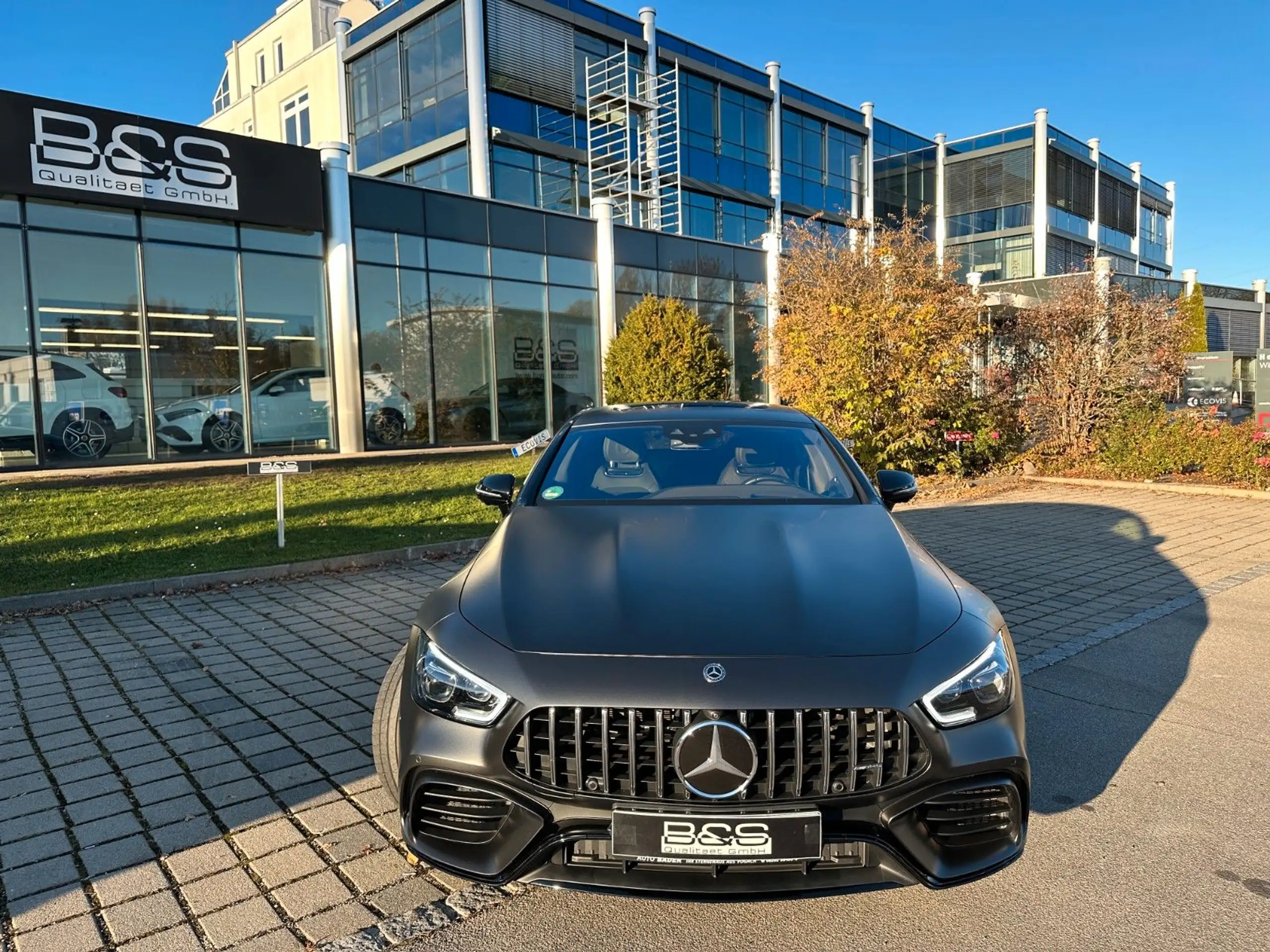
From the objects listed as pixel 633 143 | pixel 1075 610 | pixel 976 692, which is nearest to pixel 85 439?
pixel 1075 610

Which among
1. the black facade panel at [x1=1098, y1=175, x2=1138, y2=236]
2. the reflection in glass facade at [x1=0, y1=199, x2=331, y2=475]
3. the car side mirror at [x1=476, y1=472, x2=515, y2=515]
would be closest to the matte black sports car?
the car side mirror at [x1=476, y1=472, x2=515, y2=515]

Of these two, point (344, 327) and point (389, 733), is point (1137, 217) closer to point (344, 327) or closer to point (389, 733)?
point (344, 327)

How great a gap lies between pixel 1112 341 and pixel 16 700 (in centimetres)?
1556

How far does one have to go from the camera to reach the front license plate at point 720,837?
213 cm

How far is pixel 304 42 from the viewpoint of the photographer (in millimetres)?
33031

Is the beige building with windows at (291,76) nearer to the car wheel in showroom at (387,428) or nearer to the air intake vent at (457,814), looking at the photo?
the car wheel in showroom at (387,428)

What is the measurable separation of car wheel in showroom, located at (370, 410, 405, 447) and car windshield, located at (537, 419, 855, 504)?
13.7m

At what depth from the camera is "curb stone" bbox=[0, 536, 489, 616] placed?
6379 millimetres

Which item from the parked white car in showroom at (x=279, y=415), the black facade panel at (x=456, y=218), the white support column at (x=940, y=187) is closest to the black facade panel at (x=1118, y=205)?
the white support column at (x=940, y=187)

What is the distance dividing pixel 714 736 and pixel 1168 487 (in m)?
13.1

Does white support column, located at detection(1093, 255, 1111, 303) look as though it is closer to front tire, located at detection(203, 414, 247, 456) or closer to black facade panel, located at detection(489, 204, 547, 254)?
black facade panel, located at detection(489, 204, 547, 254)

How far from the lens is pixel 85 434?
45.3ft

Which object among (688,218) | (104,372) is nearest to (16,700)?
(104,372)

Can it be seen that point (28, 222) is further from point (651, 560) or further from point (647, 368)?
point (651, 560)
